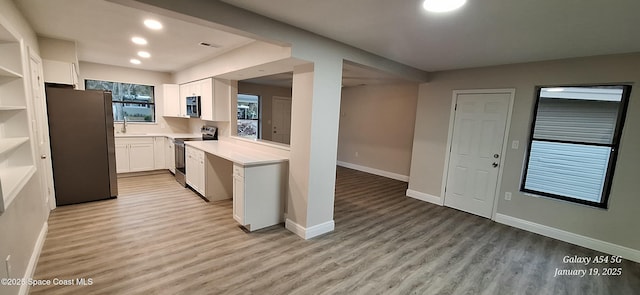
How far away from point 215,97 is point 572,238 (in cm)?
550

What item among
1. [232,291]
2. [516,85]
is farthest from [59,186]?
[516,85]

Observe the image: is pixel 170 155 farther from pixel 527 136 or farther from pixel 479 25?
pixel 527 136

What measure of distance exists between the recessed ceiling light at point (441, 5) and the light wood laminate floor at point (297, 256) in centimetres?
226

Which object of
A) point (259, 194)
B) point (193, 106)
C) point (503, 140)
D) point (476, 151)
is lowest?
point (259, 194)

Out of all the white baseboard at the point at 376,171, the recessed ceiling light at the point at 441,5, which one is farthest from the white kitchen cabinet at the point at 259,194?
the white baseboard at the point at 376,171

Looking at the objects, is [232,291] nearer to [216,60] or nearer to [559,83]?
[216,60]

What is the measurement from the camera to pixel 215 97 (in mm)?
4520

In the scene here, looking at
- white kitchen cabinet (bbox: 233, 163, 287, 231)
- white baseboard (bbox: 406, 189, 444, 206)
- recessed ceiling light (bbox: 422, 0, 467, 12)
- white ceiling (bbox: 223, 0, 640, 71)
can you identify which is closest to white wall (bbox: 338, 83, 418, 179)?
white baseboard (bbox: 406, 189, 444, 206)

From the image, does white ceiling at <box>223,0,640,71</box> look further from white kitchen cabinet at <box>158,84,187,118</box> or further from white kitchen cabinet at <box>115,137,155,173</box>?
white kitchen cabinet at <box>115,137,155,173</box>

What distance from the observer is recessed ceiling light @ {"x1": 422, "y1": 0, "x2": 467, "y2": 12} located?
1819mm

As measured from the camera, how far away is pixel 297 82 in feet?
9.87

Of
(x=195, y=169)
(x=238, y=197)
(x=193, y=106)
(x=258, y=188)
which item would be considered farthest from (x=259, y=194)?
(x=193, y=106)

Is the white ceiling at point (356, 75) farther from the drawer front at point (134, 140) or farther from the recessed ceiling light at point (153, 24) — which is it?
the drawer front at point (134, 140)

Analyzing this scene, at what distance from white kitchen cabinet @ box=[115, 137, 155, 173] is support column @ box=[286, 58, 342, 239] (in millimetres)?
4089
